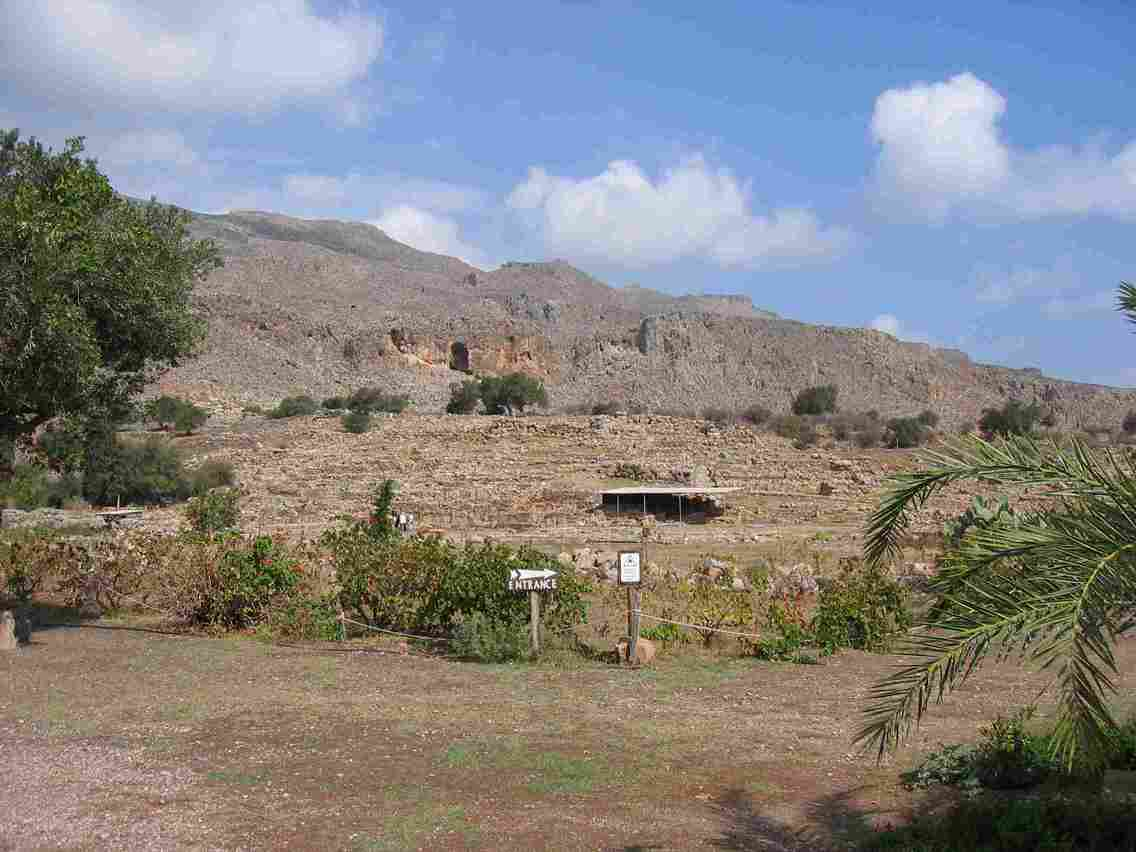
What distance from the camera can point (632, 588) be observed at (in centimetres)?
1082

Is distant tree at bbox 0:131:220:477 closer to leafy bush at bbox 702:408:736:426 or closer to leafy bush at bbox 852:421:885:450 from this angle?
leafy bush at bbox 852:421:885:450

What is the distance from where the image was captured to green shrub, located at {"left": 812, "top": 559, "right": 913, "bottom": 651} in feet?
38.8

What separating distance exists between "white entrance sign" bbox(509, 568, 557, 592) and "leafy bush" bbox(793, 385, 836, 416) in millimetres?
65843

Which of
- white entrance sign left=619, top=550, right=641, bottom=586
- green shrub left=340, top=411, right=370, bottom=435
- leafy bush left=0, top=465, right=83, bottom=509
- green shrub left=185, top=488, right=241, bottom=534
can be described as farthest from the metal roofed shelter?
white entrance sign left=619, top=550, right=641, bottom=586

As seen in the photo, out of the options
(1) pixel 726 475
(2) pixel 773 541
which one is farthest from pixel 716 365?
(2) pixel 773 541

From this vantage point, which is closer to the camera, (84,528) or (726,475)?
(84,528)

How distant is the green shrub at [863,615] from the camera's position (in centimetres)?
1184

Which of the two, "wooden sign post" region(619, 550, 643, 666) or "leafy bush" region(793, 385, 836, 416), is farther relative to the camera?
"leafy bush" region(793, 385, 836, 416)

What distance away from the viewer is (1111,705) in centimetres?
891

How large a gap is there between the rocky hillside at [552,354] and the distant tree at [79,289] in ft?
188

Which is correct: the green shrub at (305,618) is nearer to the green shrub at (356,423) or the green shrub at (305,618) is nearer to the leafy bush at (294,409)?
the green shrub at (356,423)

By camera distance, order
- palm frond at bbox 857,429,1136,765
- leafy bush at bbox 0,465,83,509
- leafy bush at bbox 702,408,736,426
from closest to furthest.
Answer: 1. palm frond at bbox 857,429,1136,765
2. leafy bush at bbox 0,465,83,509
3. leafy bush at bbox 702,408,736,426

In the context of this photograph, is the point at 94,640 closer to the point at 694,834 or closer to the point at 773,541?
the point at 694,834

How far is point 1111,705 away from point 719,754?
3556 millimetres
